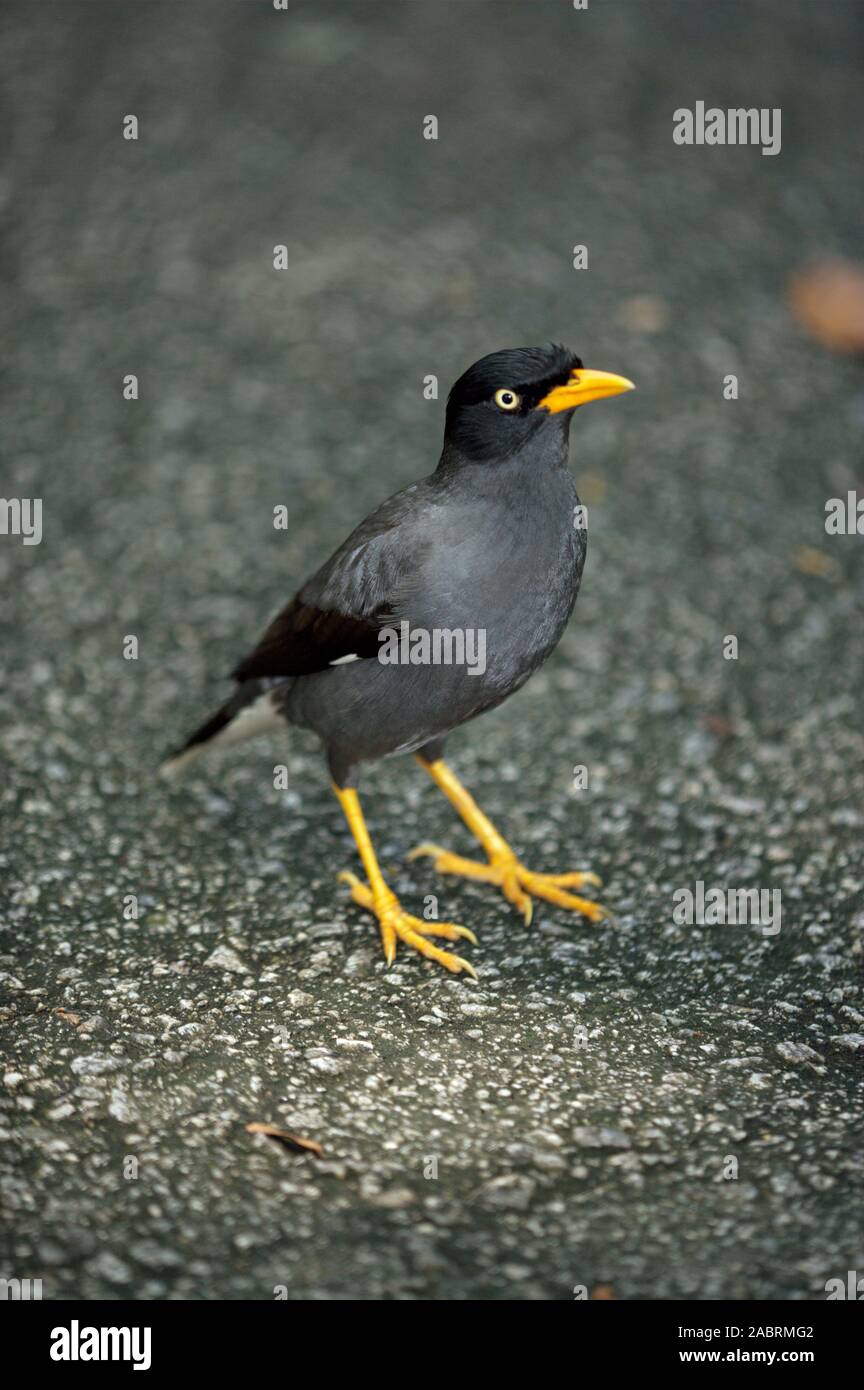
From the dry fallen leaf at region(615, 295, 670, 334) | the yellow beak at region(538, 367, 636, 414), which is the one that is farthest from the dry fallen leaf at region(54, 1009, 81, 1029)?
the dry fallen leaf at region(615, 295, 670, 334)

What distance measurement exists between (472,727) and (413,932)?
55.1 inches

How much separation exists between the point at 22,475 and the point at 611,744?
10.4 feet

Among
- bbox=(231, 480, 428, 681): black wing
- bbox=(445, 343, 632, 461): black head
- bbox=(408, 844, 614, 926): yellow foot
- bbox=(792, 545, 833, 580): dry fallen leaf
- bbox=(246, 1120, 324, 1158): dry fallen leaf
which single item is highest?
bbox=(792, 545, 833, 580): dry fallen leaf

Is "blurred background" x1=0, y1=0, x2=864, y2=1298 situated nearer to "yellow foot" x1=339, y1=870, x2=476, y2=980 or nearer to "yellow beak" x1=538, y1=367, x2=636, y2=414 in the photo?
"yellow foot" x1=339, y1=870, x2=476, y2=980

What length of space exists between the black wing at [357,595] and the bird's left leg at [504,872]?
22.3 inches

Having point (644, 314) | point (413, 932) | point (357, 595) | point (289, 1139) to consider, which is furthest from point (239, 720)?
point (644, 314)

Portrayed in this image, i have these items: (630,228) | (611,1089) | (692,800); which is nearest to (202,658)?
(692,800)

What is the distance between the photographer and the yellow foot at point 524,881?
4.65m

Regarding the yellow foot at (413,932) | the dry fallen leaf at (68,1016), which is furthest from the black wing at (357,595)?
the dry fallen leaf at (68,1016)

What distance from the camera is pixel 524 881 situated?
473 cm

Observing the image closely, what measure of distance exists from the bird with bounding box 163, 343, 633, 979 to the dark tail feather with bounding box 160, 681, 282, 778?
1.06 ft

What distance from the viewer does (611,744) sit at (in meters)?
5.52

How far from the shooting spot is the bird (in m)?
4.09

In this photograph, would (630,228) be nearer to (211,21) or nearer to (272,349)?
(272,349)
